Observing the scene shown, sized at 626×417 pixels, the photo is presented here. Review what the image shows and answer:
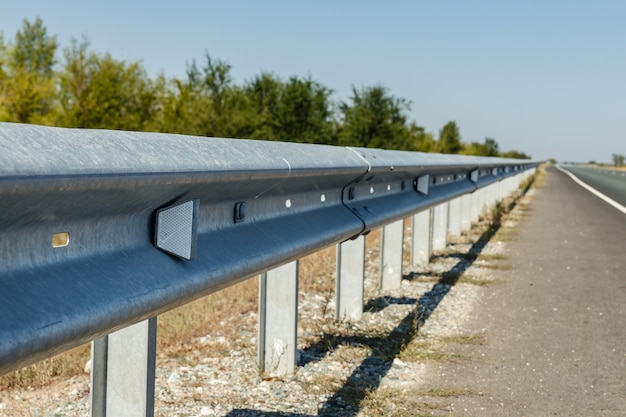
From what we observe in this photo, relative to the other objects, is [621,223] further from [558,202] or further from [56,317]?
[56,317]

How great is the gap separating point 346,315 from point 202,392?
6.90 ft

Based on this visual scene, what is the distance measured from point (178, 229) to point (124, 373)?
632 millimetres

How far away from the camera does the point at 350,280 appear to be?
640 cm

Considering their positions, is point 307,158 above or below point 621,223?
above

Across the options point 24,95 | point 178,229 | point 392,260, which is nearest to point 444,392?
point 178,229

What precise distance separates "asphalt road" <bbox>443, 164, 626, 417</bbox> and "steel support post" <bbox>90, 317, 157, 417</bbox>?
2.16m

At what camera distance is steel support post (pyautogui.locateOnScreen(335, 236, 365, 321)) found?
6281 mm

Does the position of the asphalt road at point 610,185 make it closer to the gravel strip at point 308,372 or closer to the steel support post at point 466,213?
the steel support post at point 466,213

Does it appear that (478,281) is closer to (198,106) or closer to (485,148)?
(198,106)

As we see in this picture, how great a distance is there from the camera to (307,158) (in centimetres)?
336

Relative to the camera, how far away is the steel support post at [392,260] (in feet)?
26.0

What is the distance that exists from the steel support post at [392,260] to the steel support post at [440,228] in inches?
135

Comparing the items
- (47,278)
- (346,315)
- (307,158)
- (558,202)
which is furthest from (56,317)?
(558,202)

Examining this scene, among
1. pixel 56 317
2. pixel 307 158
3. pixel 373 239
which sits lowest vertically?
pixel 373 239
